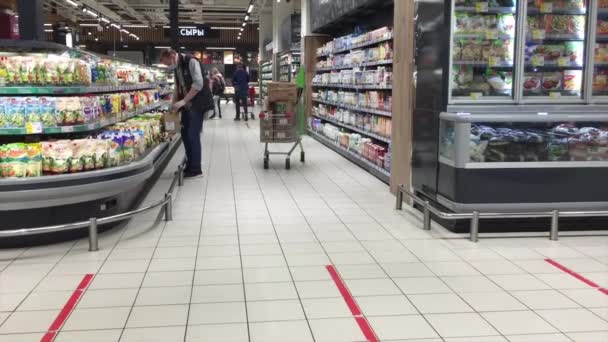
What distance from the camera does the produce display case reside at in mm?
4301

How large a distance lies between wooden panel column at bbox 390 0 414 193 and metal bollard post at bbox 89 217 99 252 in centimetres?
312

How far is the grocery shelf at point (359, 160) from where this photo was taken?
7.53m

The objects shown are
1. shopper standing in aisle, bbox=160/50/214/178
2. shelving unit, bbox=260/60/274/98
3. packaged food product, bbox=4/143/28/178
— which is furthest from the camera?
shelving unit, bbox=260/60/274/98

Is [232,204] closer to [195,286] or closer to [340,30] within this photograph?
[195,286]

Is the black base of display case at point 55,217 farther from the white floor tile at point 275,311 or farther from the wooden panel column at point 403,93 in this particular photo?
the wooden panel column at point 403,93

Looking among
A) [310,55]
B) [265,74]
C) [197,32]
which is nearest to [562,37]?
[310,55]

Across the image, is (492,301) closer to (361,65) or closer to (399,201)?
(399,201)

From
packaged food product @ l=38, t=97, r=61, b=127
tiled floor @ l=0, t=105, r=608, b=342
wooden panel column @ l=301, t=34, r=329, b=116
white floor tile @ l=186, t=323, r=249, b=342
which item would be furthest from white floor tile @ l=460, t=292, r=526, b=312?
wooden panel column @ l=301, t=34, r=329, b=116

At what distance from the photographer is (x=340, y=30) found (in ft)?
42.0

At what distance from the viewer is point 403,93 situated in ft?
20.2

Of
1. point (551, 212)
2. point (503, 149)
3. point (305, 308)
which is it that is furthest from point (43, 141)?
point (551, 212)

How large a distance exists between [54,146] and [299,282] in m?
2.29

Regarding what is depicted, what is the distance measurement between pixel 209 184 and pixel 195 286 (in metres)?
3.79

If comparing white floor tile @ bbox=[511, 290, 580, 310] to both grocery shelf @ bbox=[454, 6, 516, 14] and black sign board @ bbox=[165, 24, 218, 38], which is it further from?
black sign board @ bbox=[165, 24, 218, 38]
